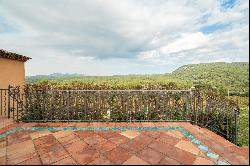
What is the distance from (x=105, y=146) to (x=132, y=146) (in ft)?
2.14

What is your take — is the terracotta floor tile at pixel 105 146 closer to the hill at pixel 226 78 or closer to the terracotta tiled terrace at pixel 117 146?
the terracotta tiled terrace at pixel 117 146

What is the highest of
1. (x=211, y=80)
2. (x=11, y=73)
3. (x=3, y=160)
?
(x=11, y=73)

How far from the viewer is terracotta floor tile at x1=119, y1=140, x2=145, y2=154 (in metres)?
4.22

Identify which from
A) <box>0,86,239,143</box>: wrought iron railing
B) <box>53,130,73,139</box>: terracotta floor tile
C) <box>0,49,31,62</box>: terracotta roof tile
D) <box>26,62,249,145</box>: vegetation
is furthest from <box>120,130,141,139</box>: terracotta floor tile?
<box>0,49,31,62</box>: terracotta roof tile

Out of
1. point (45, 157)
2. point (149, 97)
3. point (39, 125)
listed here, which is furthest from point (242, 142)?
point (39, 125)

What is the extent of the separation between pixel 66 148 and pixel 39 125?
246 cm

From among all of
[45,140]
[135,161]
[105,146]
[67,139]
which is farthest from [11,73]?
[135,161]

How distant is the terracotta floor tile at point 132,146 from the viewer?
4219 mm

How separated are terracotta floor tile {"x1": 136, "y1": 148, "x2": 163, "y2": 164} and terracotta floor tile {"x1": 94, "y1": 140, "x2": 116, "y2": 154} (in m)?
0.73

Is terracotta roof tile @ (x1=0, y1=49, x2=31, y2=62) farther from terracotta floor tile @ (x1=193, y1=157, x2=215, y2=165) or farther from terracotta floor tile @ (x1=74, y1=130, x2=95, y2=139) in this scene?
terracotta floor tile @ (x1=193, y1=157, x2=215, y2=165)

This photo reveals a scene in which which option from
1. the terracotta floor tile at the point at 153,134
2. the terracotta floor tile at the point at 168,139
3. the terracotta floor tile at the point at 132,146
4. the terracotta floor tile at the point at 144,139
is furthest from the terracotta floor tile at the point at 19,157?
the terracotta floor tile at the point at 168,139

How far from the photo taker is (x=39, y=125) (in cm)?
627

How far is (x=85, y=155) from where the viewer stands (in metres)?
3.98

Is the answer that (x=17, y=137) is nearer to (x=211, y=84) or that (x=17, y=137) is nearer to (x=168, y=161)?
(x=168, y=161)
